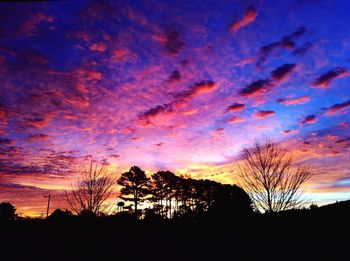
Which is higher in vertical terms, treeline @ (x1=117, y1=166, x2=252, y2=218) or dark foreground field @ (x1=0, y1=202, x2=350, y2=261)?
treeline @ (x1=117, y1=166, x2=252, y2=218)

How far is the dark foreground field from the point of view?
501 inches

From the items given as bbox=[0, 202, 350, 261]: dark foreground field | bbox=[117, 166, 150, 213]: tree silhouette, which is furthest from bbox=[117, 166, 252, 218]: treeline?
bbox=[0, 202, 350, 261]: dark foreground field

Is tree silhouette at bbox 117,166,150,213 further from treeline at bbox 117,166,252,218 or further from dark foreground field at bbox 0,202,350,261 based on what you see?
dark foreground field at bbox 0,202,350,261

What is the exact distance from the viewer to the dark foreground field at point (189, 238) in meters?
12.7

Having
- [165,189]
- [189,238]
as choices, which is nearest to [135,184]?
[165,189]

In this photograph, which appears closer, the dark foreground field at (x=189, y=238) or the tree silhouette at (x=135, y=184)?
the dark foreground field at (x=189, y=238)

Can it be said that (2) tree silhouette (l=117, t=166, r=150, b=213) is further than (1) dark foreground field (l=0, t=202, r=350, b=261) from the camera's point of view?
Yes

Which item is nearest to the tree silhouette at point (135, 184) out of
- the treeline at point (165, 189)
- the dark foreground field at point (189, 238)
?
the treeline at point (165, 189)

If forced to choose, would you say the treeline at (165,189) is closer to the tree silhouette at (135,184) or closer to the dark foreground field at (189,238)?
the tree silhouette at (135,184)

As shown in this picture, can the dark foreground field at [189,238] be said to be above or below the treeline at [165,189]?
below

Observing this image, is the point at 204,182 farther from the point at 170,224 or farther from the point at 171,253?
the point at 171,253

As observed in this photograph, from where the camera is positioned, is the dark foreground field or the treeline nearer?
the dark foreground field

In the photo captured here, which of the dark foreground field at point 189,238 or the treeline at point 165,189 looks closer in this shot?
the dark foreground field at point 189,238

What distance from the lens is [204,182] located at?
49.9m
